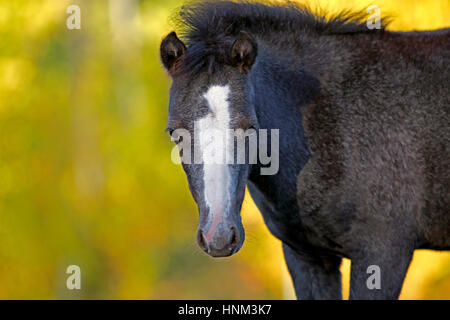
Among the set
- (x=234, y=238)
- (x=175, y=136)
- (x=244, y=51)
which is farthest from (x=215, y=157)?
(x=244, y=51)

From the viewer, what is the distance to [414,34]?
527cm

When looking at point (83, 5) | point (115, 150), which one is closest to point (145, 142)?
point (115, 150)

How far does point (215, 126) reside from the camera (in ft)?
14.1

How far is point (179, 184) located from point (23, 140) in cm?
468

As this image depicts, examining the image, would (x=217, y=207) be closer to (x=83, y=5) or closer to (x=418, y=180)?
(x=418, y=180)

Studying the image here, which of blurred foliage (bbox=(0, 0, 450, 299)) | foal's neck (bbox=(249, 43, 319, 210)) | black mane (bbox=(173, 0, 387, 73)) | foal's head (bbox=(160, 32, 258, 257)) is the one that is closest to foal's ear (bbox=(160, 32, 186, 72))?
foal's head (bbox=(160, 32, 258, 257))

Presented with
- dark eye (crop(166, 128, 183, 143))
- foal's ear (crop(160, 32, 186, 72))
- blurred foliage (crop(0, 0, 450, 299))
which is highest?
blurred foliage (crop(0, 0, 450, 299))

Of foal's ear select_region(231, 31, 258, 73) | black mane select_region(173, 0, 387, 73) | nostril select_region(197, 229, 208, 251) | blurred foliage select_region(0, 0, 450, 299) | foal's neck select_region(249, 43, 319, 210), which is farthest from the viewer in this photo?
blurred foliage select_region(0, 0, 450, 299)

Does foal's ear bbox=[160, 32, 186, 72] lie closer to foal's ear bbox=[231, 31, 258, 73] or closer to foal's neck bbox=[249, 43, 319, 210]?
foal's ear bbox=[231, 31, 258, 73]

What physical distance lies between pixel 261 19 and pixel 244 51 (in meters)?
0.82

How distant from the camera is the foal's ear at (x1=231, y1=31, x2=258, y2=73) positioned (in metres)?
4.57

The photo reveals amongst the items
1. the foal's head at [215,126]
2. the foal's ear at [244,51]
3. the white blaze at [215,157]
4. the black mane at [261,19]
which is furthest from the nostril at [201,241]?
the black mane at [261,19]

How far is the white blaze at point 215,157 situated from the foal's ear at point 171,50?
2.08ft

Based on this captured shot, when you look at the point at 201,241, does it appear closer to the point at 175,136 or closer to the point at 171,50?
the point at 175,136
